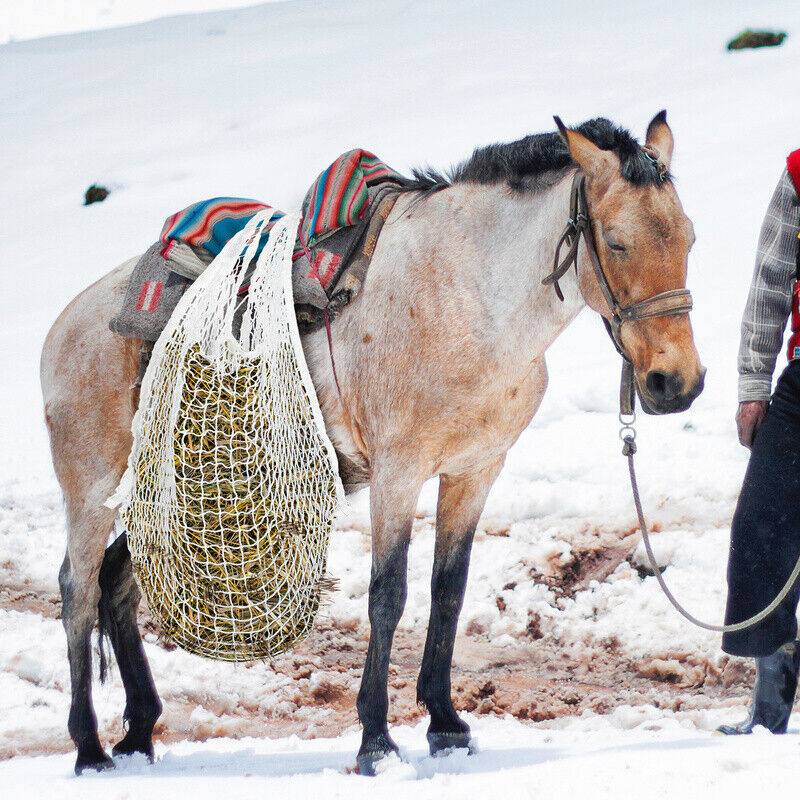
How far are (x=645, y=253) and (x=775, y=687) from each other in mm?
1275

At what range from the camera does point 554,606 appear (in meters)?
4.70

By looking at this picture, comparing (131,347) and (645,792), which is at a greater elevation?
(131,347)

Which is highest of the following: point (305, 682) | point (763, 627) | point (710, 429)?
point (763, 627)

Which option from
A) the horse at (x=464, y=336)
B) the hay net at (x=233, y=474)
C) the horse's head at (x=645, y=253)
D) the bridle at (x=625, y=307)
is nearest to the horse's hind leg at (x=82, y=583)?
the horse at (x=464, y=336)

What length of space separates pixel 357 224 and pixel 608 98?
820 centimetres

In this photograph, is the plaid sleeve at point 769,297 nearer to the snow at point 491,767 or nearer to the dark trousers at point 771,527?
the dark trousers at point 771,527

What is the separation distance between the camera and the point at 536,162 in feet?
10.4

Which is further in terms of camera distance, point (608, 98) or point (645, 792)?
point (608, 98)

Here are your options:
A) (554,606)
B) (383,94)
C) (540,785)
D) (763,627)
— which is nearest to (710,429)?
(554,606)

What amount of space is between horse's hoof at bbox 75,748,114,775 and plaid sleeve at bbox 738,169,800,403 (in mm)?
2458

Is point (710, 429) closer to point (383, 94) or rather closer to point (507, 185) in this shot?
point (507, 185)

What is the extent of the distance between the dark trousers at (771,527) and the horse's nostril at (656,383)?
0.35 metres

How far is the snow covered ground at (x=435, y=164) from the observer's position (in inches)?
137

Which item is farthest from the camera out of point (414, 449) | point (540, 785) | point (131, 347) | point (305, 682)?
point (305, 682)
